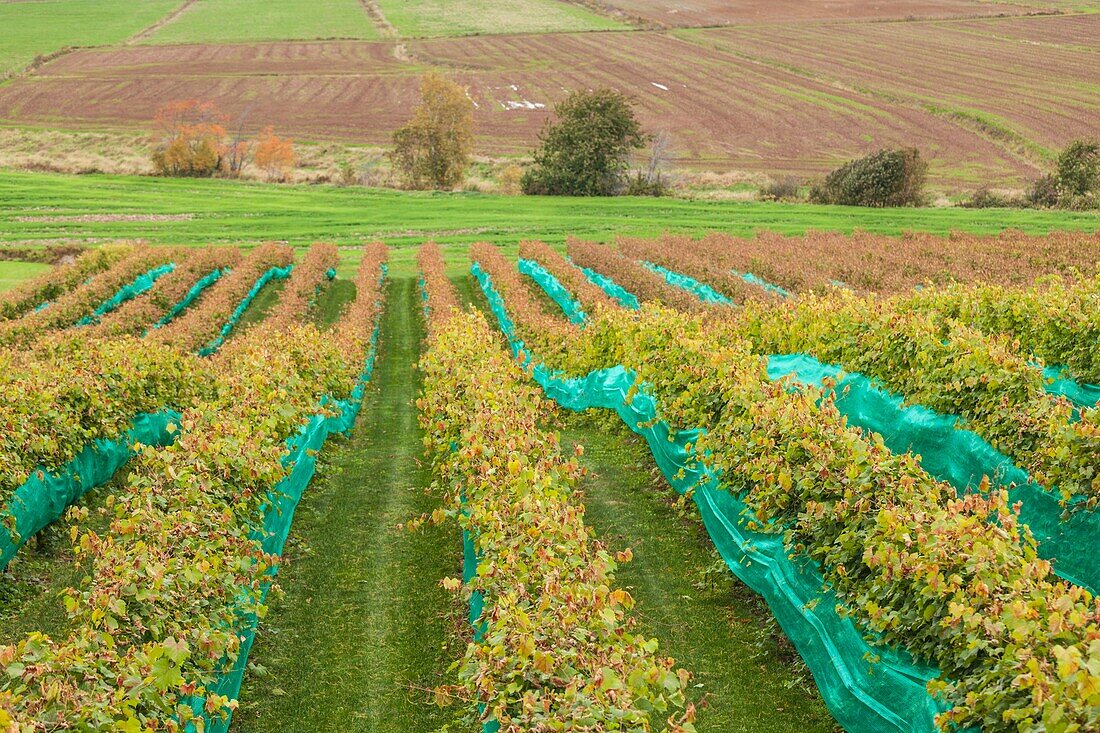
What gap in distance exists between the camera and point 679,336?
15094mm

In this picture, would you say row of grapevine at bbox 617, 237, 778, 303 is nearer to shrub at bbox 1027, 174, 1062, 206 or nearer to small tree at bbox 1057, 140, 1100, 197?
shrub at bbox 1027, 174, 1062, 206

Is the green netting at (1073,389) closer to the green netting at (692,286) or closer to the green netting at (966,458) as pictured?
the green netting at (966,458)

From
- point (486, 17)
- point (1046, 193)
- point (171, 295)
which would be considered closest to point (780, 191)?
point (1046, 193)

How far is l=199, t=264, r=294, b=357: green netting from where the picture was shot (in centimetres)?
2466

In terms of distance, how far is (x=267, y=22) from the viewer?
11219 cm

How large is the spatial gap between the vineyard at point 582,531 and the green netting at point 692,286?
7.19 metres

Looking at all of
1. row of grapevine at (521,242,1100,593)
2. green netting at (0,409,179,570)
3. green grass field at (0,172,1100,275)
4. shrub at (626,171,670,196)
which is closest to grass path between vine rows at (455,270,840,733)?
row of grapevine at (521,242,1100,593)

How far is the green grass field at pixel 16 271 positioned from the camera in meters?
35.8

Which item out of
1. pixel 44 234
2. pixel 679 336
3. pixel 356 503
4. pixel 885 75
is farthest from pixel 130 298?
pixel 885 75

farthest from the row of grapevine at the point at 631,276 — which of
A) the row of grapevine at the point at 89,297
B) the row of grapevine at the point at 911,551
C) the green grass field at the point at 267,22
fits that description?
the green grass field at the point at 267,22

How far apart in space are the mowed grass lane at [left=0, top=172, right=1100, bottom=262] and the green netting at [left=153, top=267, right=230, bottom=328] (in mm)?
9773

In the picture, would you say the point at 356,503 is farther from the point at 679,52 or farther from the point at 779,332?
the point at 679,52

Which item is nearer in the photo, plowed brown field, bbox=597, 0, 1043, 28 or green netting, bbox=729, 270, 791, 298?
green netting, bbox=729, 270, 791, 298

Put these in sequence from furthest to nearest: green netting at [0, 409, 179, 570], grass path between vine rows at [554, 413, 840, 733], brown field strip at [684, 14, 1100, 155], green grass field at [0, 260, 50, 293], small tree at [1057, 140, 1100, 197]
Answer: brown field strip at [684, 14, 1100, 155] < small tree at [1057, 140, 1100, 197] < green grass field at [0, 260, 50, 293] < green netting at [0, 409, 179, 570] < grass path between vine rows at [554, 413, 840, 733]
